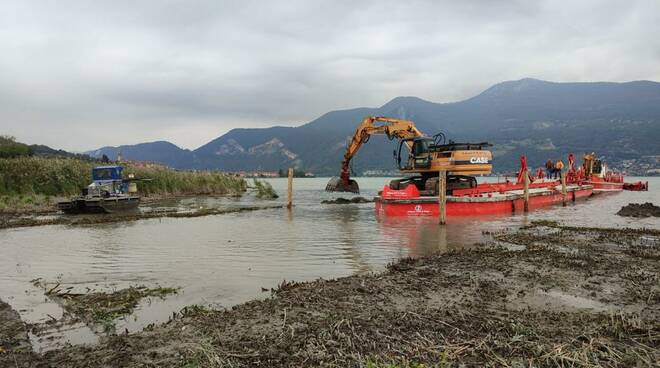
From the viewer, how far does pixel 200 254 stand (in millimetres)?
11180

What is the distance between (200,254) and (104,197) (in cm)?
1450

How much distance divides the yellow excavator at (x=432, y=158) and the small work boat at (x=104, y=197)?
12958 millimetres

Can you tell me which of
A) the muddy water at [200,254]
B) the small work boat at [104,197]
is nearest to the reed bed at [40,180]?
the small work boat at [104,197]

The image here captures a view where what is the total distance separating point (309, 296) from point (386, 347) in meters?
2.10

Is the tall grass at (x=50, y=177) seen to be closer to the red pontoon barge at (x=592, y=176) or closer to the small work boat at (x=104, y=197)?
the small work boat at (x=104, y=197)

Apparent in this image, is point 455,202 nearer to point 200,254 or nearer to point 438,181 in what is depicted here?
point 438,181

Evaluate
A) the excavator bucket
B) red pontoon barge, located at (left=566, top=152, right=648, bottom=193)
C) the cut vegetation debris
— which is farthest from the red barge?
red pontoon barge, located at (left=566, top=152, right=648, bottom=193)

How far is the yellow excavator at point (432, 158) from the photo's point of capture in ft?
70.0

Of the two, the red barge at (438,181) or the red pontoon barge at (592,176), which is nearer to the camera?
the red barge at (438,181)

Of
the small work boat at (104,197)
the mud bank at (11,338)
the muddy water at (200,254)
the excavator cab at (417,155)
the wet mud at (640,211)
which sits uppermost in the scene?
the excavator cab at (417,155)

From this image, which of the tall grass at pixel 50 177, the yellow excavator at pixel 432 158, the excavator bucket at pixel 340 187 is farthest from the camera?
the excavator bucket at pixel 340 187

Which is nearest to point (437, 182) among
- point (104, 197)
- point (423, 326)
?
point (104, 197)

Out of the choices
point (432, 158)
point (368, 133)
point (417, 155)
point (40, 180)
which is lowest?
point (40, 180)

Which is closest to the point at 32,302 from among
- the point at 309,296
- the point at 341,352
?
the point at 309,296
